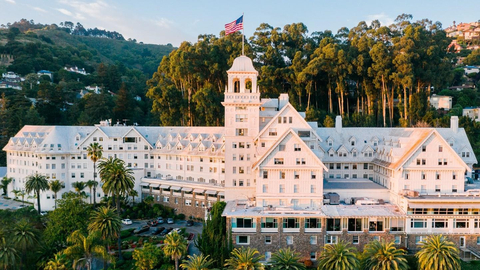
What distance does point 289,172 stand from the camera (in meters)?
46.2

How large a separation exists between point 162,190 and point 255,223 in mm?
24679

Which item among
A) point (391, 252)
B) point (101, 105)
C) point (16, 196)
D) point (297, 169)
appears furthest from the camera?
point (101, 105)

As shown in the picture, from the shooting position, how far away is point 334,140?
2302 inches

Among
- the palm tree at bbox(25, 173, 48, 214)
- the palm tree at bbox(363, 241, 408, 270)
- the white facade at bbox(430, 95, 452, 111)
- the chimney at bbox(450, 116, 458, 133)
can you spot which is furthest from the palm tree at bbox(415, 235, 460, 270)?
the white facade at bbox(430, 95, 452, 111)

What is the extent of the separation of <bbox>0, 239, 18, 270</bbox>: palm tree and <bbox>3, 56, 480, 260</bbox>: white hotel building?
77.7 ft

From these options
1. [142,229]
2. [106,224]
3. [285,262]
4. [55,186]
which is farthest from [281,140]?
[55,186]

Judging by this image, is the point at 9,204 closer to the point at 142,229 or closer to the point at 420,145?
the point at 142,229

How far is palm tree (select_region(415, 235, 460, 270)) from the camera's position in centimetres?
3403

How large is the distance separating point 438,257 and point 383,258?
5326mm

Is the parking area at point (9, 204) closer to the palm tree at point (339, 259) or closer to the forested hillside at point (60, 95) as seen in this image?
the forested hillside at point (60, 95)

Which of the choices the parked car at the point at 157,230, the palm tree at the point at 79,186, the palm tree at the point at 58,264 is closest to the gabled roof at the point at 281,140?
the parked car at the point at 157,230

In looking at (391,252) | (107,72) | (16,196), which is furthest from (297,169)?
(107,72)

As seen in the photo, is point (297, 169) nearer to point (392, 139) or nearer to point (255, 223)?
point (255, 223)

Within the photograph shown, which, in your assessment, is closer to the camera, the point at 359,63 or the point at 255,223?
the point at 255,223
